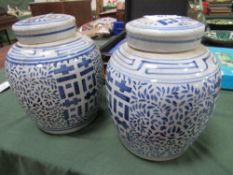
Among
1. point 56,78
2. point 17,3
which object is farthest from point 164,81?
point 17,3

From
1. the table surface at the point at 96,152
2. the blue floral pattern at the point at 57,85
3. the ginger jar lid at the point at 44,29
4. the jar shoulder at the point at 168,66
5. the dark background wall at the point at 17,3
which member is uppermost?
the ginger jar lid at the point at 44,29

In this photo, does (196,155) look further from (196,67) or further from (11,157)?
(11,157)

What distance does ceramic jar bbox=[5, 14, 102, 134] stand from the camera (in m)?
0.41

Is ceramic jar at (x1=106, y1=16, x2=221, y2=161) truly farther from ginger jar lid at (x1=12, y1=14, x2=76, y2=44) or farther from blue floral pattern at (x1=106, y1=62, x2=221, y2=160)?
ginger jar lid at (x1=12, y1=14, x2=76, y2=44)

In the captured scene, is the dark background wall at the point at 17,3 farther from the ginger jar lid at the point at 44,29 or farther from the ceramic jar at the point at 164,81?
the ceramic jar at the point at 164,81

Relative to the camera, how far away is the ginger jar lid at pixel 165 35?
1.09ft

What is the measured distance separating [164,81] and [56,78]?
197 millimetres

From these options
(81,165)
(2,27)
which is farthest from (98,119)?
(2,27)

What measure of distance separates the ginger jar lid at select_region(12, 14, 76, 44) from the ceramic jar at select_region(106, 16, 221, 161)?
125 millimetres

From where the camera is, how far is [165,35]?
329 millimetres

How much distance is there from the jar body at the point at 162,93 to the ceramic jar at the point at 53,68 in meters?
0.08

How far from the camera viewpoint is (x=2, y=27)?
2.47 meters

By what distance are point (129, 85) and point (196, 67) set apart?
0.34 feet

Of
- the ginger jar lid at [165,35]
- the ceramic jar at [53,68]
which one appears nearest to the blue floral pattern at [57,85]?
the ceramic jar at [53,68]
